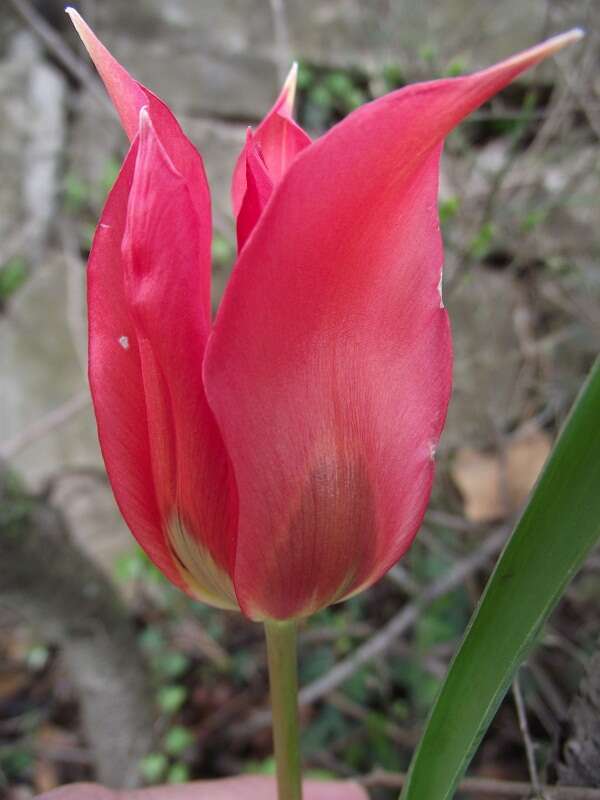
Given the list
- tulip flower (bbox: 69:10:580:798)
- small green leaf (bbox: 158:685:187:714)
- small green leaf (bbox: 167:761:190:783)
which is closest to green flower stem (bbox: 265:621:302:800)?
tulip flower (bbox: 69:10:580:798)

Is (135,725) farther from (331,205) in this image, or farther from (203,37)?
(203,37)

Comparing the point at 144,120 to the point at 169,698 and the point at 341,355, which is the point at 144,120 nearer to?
the point at 341,355

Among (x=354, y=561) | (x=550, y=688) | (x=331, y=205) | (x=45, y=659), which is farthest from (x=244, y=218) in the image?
(x=45, y=659)

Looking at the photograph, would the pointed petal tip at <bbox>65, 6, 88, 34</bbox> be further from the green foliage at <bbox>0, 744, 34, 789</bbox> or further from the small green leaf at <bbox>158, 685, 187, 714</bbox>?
the green foliage at <bbox>0, 744, 34, 789</bbox>

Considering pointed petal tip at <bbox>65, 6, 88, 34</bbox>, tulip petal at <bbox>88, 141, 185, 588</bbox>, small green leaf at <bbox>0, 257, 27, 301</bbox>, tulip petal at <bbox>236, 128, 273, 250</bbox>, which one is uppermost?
pointed petal tip at <bbox>65, 6, 88, 34</bbox>

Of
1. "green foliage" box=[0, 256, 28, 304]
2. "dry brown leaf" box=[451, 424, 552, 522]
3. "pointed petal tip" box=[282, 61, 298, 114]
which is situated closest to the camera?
"pointed petal tip" box=[282, 61, 298, 114]

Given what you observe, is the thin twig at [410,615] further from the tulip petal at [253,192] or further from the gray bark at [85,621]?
the tulip petal at [253,192]
